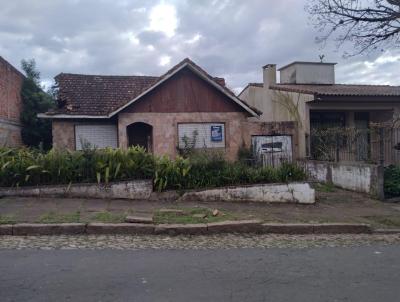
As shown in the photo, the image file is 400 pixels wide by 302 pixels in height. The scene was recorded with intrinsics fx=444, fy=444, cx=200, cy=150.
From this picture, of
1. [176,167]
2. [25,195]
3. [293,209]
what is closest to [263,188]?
[293,209]

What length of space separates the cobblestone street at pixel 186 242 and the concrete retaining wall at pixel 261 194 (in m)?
3.38

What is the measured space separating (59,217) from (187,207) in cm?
306

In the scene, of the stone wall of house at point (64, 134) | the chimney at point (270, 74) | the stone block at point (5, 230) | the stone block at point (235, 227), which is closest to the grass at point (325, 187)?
the stone block at point (235, 227)

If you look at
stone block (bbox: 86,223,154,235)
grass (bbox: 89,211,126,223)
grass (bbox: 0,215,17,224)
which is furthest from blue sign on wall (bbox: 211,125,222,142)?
grass (bbox: 0,215,17,224)

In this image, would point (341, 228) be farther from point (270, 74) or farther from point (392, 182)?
point (270, 74)

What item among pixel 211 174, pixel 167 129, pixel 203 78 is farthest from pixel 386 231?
pixel 203 78

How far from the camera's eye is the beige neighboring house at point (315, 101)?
18.9 m

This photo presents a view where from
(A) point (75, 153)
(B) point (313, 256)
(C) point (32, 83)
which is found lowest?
(B) point (313, 256)

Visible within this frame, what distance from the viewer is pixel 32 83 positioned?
963 inches

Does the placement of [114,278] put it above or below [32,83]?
below

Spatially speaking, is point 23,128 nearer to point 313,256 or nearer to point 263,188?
point 263,188

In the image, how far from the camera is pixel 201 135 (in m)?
18.5

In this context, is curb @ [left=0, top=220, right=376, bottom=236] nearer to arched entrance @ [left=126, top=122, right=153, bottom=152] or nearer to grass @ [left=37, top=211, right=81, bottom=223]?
grass @ [left=37, top=211, right=81, bottom=223]

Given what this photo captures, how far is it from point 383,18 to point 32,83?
713 inches
